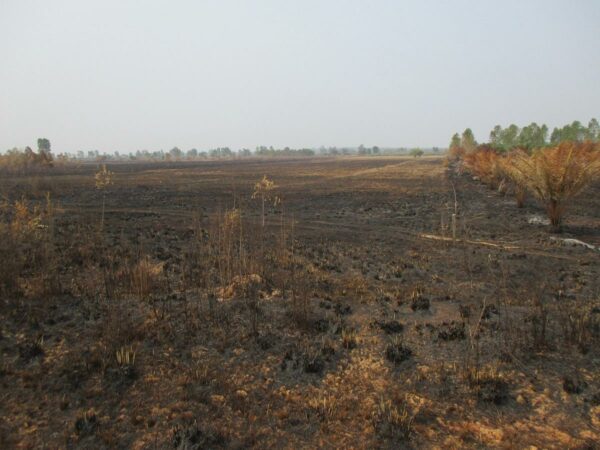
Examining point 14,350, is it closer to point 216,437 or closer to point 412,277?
point 216,437

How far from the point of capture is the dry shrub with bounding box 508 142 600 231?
1402cm

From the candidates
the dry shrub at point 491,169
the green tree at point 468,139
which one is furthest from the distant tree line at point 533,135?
the dry shrub at point 491,169

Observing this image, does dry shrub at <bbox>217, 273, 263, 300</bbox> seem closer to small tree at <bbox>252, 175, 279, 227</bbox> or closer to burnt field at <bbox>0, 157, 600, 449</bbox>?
burnt field at <bbox>0, 157, 600, 449</bbox>

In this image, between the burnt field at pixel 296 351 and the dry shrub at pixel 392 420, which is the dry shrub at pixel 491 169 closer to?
the burnt field at pixel 296 351

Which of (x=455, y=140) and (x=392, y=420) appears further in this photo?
(x=455, y=140)

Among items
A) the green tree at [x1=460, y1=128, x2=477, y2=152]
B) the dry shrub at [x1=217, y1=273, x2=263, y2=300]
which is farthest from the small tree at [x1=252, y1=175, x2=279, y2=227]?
the green tree at [x1=460, y1=128, x2=477, y2=152]

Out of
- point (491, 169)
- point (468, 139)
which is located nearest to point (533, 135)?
point (468, 139)

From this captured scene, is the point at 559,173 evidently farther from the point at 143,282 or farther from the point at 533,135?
the point at 533,135

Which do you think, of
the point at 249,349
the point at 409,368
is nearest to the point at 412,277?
the point at 409,368

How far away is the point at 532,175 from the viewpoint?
15305 mm

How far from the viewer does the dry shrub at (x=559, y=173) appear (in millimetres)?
14016

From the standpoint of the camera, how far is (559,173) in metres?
14.3

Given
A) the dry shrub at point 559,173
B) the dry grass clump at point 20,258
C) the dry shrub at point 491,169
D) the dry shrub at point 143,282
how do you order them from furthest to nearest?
the dry shrub at point 491,169 → the dry shrub at point 559,173 → the dry shrub at point 143,282 → the dry grass clump at point 20,258

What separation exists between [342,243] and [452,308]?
6544mm
